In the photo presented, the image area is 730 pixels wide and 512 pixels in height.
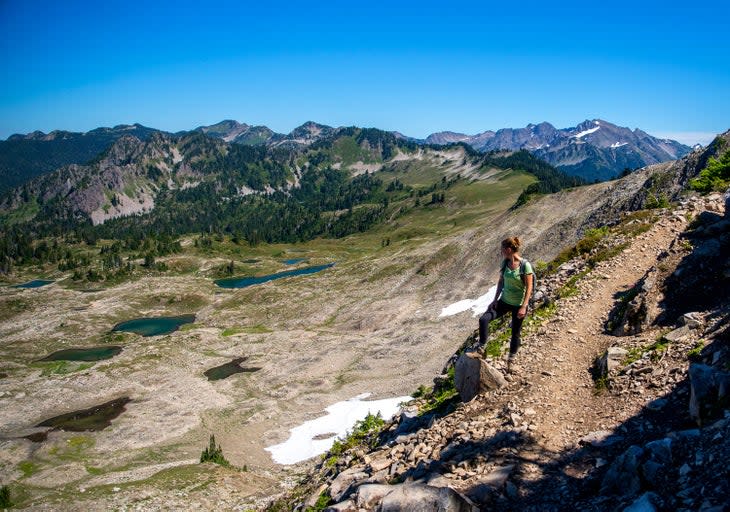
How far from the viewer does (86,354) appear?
13062 cm

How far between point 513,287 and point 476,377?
389 cm

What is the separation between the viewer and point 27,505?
46.7m

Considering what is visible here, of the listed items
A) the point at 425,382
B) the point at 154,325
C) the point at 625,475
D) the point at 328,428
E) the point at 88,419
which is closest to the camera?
the point at 625,475

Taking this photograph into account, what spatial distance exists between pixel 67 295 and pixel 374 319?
149 meters

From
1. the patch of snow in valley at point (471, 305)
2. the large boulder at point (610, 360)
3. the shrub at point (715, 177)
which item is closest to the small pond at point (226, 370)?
the patch of snow in valley at point (471, 305)

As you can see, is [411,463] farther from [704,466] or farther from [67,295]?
[67,295]

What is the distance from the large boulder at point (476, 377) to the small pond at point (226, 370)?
8491 centimetres

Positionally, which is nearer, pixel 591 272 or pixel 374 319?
pixel 591 272

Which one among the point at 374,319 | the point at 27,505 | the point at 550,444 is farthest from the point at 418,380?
the point at 550,444

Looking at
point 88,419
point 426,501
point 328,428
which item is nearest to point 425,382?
point 328,428

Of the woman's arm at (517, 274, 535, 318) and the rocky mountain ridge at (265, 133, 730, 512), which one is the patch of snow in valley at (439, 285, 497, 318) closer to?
the rocky mountain ridge at (265, 133, 730, 512)

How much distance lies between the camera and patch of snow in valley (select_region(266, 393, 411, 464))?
204 ft

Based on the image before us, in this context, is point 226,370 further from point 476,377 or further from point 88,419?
point 476,377

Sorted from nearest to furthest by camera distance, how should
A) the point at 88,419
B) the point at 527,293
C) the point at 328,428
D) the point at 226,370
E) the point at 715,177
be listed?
1. the point at 527,293
2. the point at 715,177
3. the point at 328,428
4. the point at 88,419
5. the point at 226,370
